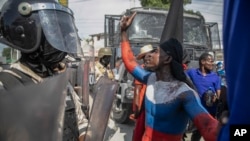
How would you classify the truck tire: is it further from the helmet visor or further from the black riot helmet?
the black riot helmet

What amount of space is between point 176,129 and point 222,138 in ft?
5.98

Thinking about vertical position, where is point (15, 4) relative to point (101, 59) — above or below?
above

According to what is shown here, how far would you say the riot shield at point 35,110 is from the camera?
1309mm

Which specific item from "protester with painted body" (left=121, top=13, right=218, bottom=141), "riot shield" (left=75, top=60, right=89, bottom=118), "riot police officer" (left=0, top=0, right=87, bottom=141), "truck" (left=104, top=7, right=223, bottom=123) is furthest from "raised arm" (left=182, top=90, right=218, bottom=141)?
"truck" (left=104, top=7, right=223, bottom=123)

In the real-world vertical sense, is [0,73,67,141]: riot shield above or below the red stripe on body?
above

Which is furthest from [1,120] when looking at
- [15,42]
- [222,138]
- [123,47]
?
[123,47]

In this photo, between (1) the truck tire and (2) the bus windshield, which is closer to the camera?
(2) the bus windshield

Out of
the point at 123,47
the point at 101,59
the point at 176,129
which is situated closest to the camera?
the point at 176,129

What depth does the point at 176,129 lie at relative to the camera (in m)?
2.86

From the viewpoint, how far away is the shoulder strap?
1855mm

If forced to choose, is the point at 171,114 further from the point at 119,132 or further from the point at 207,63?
the point at 119,132

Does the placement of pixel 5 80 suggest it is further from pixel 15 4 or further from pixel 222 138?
pixel 222 138

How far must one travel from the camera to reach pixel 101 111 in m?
1.78

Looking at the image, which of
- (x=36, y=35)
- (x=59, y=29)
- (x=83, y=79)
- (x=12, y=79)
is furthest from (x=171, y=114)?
(x=83, y=79)
